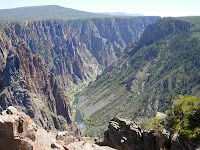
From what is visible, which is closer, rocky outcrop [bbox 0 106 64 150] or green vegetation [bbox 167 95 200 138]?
rocky outcrop [bbox 0 106 64 150]

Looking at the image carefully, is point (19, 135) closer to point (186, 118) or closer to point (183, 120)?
point (183, 120)

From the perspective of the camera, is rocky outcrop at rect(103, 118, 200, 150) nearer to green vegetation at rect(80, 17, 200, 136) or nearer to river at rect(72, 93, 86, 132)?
green vegetation at rect(80, 17, 200, 136)

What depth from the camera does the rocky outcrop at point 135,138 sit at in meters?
28.1

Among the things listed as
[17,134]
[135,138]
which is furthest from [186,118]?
[17,134]

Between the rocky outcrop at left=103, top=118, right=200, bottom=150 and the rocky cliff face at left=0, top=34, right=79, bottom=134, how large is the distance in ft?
184

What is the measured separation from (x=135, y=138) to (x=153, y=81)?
12335 centimetres

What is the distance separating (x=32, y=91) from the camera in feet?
310

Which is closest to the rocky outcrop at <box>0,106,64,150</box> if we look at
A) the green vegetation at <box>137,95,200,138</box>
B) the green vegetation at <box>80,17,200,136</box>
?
the green vegetation at <box>137,95,200,138</box>

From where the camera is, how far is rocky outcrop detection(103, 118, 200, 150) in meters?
28.1

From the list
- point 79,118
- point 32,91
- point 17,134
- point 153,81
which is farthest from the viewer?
point 153,81

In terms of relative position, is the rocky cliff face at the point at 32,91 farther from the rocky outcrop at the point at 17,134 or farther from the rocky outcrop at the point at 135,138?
the rocky outcrop at the point at 17,134

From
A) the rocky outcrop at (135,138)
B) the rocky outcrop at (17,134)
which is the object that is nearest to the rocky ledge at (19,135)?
the rocky outcrop at (17,134)

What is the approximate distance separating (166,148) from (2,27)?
180m

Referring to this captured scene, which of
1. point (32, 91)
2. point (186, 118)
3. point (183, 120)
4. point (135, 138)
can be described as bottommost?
point (32, 91)
